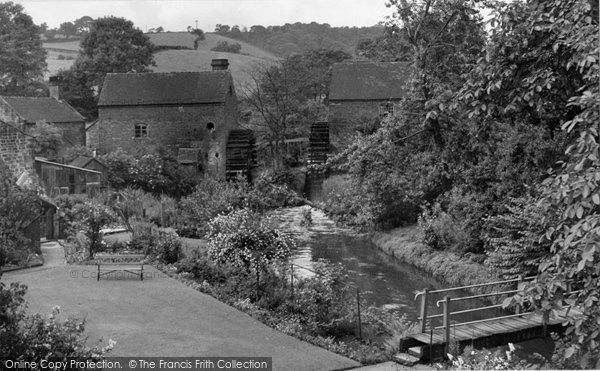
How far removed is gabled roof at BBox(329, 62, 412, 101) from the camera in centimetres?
4762

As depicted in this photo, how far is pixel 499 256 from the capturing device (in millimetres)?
18172

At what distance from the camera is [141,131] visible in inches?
1757

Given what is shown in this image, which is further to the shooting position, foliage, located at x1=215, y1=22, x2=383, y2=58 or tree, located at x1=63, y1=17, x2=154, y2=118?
foliage, located at x1=215, y1=22, x2=383, y2=58

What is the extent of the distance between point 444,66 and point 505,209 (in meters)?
6.11

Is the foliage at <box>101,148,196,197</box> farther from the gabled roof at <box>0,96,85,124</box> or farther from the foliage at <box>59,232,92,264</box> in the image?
the foliage at <box>59,232,92,264</box>

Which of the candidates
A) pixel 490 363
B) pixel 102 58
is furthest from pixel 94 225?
pixel 102 58

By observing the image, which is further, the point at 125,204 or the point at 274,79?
the point at 274,79

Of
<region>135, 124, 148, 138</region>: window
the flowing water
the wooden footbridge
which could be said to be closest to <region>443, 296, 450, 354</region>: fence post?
the wooden footbridge

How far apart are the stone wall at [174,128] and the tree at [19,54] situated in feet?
23.7

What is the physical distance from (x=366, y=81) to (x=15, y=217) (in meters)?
34.7

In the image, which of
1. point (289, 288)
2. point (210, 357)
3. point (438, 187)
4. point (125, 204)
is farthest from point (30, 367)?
point (438, 187)

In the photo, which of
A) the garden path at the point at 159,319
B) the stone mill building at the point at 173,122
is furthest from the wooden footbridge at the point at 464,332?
the stone mill building at the point at 173,122

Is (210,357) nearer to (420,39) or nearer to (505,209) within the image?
(505,209)

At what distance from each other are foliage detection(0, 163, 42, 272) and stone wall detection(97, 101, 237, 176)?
82.9 ft
